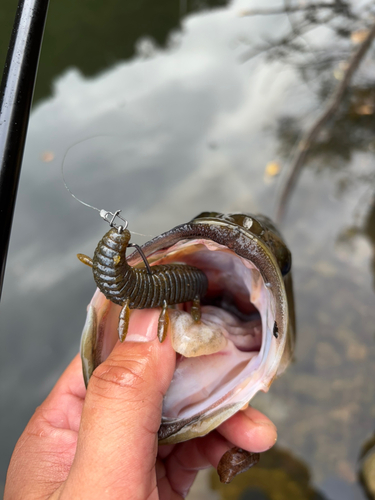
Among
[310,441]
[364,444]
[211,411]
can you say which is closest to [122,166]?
[211,411]

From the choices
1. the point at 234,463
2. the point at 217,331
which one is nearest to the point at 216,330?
the point at 217,331

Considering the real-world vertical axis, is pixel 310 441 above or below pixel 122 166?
below

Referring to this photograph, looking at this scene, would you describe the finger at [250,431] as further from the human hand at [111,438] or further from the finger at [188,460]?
the finger at [188,460]

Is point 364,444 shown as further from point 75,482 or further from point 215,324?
point 75,482

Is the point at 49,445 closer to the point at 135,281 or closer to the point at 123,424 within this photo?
the point at 123,424

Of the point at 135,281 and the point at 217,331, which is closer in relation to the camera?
the point at 135,281

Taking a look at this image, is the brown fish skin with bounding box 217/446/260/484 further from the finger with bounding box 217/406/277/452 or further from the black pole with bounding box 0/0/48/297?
the black pole with bounding box 0/0/48/297

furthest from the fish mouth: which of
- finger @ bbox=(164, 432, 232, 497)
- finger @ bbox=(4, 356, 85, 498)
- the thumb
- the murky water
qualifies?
the murky water
